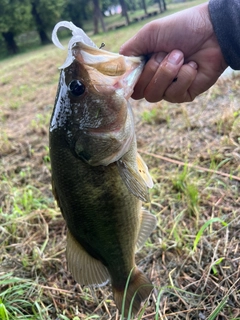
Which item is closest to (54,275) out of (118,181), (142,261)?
(142,261)

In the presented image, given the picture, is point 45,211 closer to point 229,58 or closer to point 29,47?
point 229,58

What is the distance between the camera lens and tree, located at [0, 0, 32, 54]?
2734cm

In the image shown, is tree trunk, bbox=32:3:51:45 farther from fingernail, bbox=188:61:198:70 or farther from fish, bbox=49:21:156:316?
fish, bbox=49:21:156:316

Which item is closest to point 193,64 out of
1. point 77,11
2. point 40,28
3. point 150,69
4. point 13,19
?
point 150,69

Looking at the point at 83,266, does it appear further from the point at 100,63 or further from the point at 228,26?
the point at 228,26

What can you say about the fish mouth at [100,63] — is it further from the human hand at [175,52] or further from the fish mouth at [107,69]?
the human hand at [175,52]

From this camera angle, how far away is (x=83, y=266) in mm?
1696

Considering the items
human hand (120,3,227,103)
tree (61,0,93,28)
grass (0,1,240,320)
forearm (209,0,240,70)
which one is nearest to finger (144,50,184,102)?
human hand (120,3,227,103)

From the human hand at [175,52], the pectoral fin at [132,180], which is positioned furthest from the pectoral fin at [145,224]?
the human hand at [175,52]

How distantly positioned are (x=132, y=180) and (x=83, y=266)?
1.81 ft

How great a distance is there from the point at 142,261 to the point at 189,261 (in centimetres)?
30

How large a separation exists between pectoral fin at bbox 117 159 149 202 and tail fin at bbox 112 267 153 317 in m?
0.51

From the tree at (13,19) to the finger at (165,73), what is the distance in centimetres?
2902

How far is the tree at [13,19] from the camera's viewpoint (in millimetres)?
27344
